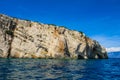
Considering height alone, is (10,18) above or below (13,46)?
above

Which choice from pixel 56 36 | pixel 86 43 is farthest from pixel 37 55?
pixel 86 43

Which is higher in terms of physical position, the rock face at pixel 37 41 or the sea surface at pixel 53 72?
the rock face at pixel 37 41

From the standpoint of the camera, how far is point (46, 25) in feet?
370

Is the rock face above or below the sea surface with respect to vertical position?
above

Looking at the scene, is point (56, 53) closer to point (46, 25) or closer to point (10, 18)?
point (46, 25)

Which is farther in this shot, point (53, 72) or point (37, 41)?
point (37, 41)

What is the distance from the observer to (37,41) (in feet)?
347

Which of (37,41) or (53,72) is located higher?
(37,41)

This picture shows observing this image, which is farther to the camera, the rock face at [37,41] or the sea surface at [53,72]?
the rock face at [37,41]

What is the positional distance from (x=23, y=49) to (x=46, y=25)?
59.8 feet

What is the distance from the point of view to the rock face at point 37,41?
10019cm

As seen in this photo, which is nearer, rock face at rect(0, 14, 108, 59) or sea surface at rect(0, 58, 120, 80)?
sea surface at rect(0, 58, 120, 80)

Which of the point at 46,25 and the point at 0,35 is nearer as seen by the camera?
the point at 0,35

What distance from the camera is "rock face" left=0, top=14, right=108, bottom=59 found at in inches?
3944
